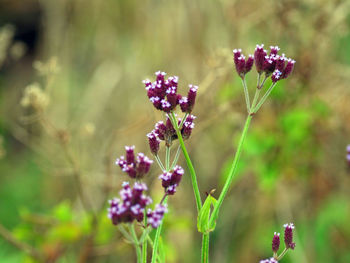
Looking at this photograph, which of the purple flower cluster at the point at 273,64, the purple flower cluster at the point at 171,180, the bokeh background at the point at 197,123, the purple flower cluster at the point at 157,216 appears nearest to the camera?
the purple flower cluster at the point at 157,216

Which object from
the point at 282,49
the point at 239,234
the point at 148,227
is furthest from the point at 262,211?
the point at 148,227

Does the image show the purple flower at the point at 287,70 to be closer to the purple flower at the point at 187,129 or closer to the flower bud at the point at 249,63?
the flower bud at the point at 249,63

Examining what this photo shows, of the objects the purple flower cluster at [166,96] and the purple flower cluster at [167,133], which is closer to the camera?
the purple flower cluster at [166,96]

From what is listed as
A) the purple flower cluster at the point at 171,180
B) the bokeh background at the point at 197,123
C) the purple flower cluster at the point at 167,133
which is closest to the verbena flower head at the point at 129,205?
Answer: the purple flower cluster at the point at 171,180

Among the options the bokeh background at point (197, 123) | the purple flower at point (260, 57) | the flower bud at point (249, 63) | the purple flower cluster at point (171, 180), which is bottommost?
the purple flower cluster at point (171, 180)

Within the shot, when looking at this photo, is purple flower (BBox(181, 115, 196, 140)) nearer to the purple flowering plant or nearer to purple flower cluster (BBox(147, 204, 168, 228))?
the purple flowering plant

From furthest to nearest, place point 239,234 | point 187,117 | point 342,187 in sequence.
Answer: point 239,234 < point 342,187 < point 187,117

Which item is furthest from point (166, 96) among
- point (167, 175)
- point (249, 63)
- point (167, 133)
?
point (249, 63)

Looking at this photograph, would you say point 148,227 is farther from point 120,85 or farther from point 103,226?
point 120,85
